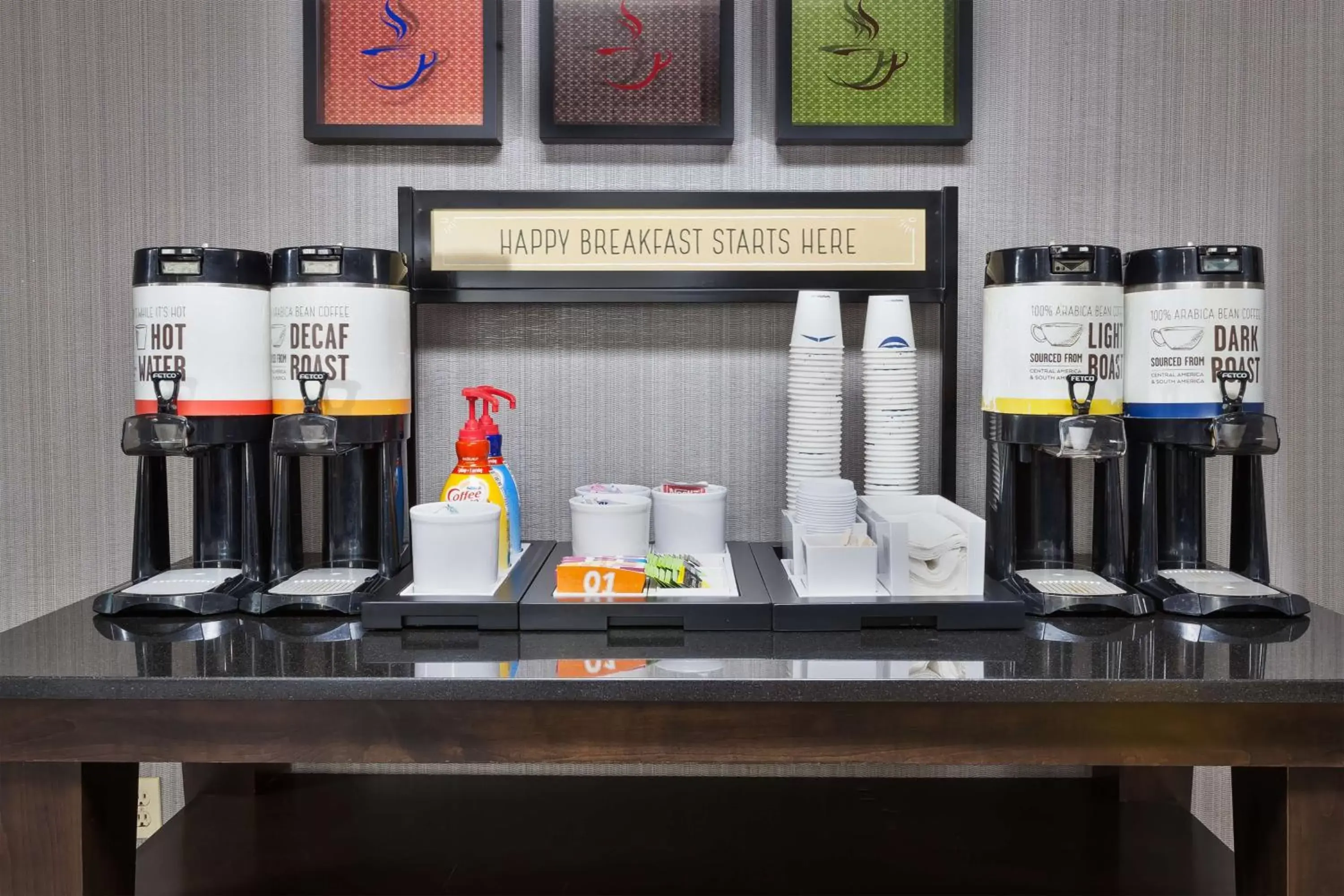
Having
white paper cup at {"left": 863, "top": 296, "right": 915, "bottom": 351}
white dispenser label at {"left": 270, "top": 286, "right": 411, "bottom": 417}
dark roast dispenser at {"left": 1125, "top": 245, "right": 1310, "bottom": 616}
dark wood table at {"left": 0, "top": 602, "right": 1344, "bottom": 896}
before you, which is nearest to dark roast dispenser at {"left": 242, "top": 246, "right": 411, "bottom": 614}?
white dispenser label at {"left": 270, "top": 286, "right": 411, "bottom": 417}

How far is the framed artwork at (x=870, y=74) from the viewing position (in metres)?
1.51

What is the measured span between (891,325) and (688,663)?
0.64 m

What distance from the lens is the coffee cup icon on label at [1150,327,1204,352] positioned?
1224mm

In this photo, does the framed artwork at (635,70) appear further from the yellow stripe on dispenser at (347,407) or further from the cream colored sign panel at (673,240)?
the yellow stripe on dispenser at (347,407)

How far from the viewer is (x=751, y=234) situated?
1483 millimetres

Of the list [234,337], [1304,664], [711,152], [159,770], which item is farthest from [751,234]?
[159,770]

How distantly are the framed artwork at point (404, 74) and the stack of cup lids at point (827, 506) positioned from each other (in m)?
0.78

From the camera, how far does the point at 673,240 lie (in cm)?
149

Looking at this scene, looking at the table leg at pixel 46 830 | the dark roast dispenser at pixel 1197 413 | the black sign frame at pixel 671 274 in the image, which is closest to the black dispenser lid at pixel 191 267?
the black sign frame at pixel 671 274

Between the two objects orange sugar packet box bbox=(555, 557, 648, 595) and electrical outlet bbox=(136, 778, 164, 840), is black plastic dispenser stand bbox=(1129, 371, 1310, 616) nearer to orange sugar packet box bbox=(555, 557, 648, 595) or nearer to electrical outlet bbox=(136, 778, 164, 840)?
orange sugar packet box bbox=(555, 557, 648, 595)

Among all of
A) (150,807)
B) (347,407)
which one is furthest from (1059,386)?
(150,807)

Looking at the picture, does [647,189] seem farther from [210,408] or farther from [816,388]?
[210,408]

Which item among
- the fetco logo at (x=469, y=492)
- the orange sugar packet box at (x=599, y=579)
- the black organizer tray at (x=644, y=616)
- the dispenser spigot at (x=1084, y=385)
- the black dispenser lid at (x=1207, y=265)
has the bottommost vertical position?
the black organizer tray at (x=644, y=616)

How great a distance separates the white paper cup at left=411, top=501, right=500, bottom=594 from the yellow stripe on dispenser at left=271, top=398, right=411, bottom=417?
6.9 inches
